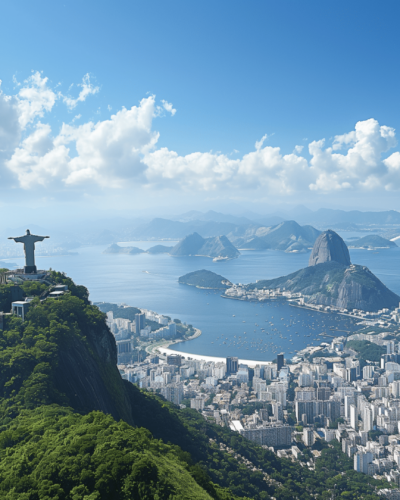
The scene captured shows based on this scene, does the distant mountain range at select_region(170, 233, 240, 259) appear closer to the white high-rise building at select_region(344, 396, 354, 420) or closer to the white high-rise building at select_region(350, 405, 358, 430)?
the white high-rise building at select_region(344, 396, 354, 420)

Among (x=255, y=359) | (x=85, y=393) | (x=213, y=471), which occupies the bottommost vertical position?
(x=255, y=359)

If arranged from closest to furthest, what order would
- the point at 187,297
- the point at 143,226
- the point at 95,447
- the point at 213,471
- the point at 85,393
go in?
the point at 95,447 < the point at 85,393 < the point at 213,471 < the point at 187,297 < the point at 143,226

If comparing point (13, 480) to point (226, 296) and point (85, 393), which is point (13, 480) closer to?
point (85, 393)

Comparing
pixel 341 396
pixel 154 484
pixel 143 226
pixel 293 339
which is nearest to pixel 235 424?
pixel 341 396

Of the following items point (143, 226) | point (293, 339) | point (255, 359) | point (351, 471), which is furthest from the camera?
point (143, 226)

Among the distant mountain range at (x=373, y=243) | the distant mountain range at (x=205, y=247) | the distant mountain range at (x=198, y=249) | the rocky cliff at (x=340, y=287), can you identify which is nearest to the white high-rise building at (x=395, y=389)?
the rocky cliff at (x=340, y=287)

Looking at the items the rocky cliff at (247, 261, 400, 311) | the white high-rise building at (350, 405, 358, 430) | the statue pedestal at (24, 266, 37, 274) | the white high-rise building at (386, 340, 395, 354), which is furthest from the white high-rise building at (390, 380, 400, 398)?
the rocky cliff at (247, 261, 400, 311)
